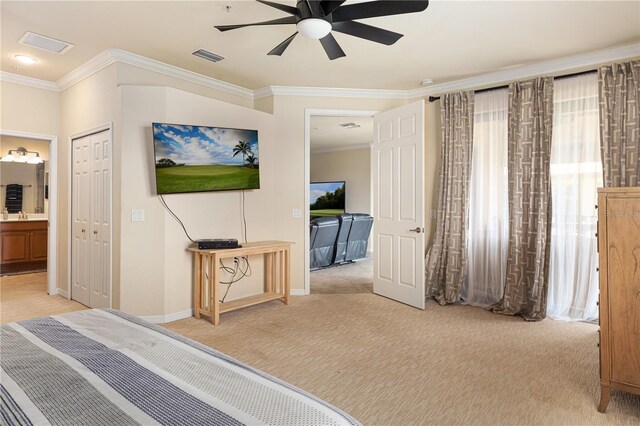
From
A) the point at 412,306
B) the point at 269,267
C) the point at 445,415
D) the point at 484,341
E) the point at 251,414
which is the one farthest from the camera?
the point at 269,267

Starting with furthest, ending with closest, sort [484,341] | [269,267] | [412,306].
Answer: [269,267] < [412,306] < [484,341]

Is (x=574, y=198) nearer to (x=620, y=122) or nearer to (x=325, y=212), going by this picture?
(x=620, y=122)

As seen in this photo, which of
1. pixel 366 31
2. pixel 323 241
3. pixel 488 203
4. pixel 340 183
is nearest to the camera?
pixel 366 31

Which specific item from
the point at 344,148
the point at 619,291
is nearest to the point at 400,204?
the point at 619,291

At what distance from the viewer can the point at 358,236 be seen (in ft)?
24.0

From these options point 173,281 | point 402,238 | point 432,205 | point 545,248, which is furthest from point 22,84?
point 545,248

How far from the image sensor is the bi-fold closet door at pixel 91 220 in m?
3.86

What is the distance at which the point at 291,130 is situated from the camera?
15.8 feet

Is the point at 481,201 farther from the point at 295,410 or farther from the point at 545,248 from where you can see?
the point at 295,410

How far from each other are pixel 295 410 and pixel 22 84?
17.3ft

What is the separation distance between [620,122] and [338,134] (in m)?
5.26

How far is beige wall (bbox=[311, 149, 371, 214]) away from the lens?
30.1 feet

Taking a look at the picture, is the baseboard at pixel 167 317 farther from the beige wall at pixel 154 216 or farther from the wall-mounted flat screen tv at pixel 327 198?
the wall-mounted flat screen tv at pixel 327 198

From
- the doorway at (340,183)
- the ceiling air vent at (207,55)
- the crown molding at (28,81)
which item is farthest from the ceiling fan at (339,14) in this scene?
the crown molding at (28,81)
